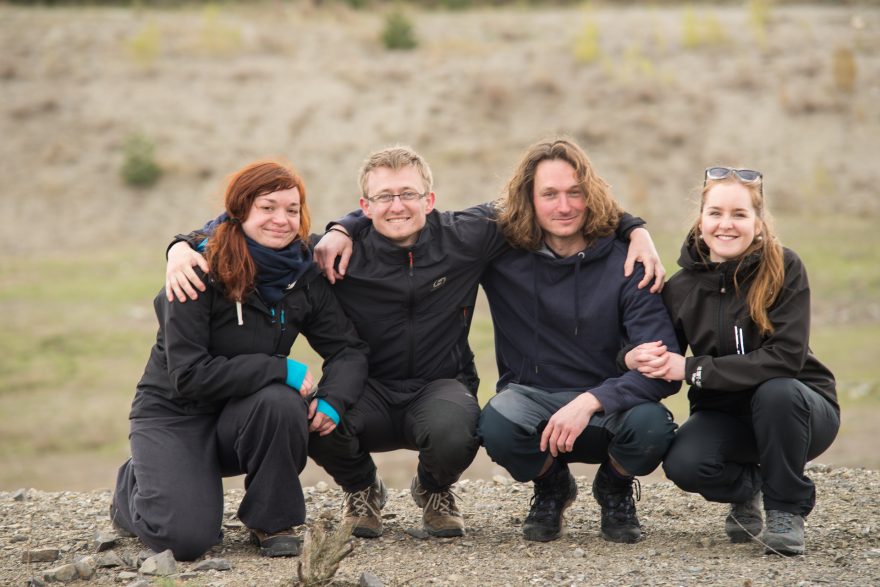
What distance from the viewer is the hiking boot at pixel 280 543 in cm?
471

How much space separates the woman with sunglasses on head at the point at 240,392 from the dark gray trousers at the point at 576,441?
2.26 ft

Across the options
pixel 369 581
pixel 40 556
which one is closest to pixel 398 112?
pixel 40 556

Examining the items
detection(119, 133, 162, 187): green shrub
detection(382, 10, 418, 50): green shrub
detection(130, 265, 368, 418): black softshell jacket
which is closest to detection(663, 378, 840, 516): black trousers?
detection(130, 265, 368, 418): black softshell jacket

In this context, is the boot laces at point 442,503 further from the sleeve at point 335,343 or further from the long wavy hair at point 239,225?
the long wavy hair at point 239,225

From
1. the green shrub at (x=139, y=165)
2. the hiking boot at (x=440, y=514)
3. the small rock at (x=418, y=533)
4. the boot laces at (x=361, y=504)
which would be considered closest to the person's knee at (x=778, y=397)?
the hiking boot at (x=440, y=514)

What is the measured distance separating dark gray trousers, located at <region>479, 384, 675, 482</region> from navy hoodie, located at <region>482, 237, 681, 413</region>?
15 cm

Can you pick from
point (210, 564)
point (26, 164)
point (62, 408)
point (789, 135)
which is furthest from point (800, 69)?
point (210, 564)

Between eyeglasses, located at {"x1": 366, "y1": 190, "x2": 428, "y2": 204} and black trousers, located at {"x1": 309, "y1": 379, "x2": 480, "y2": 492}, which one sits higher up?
eyeglasses, located at {"x1": 366, "y1": 190, "x2": 428, "y2": 204}

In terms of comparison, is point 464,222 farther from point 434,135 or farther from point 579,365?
point 434,135

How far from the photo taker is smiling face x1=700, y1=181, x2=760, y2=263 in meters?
4.66

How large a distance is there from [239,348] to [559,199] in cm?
163

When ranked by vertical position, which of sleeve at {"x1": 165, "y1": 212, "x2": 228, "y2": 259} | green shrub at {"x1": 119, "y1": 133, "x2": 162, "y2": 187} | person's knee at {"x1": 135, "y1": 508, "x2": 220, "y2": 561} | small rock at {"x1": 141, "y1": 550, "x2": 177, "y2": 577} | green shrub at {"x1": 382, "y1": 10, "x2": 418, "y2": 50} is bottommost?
small rock at {"x1": 141, "y1": 550, "x2": 177, "y2": 577}

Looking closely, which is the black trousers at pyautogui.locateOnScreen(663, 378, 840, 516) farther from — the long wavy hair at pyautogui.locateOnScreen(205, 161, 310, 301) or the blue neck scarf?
the long wavy hair at pyautogui.locateOnScreen(205, 161, 310, 301)

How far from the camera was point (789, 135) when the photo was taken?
2297cm
